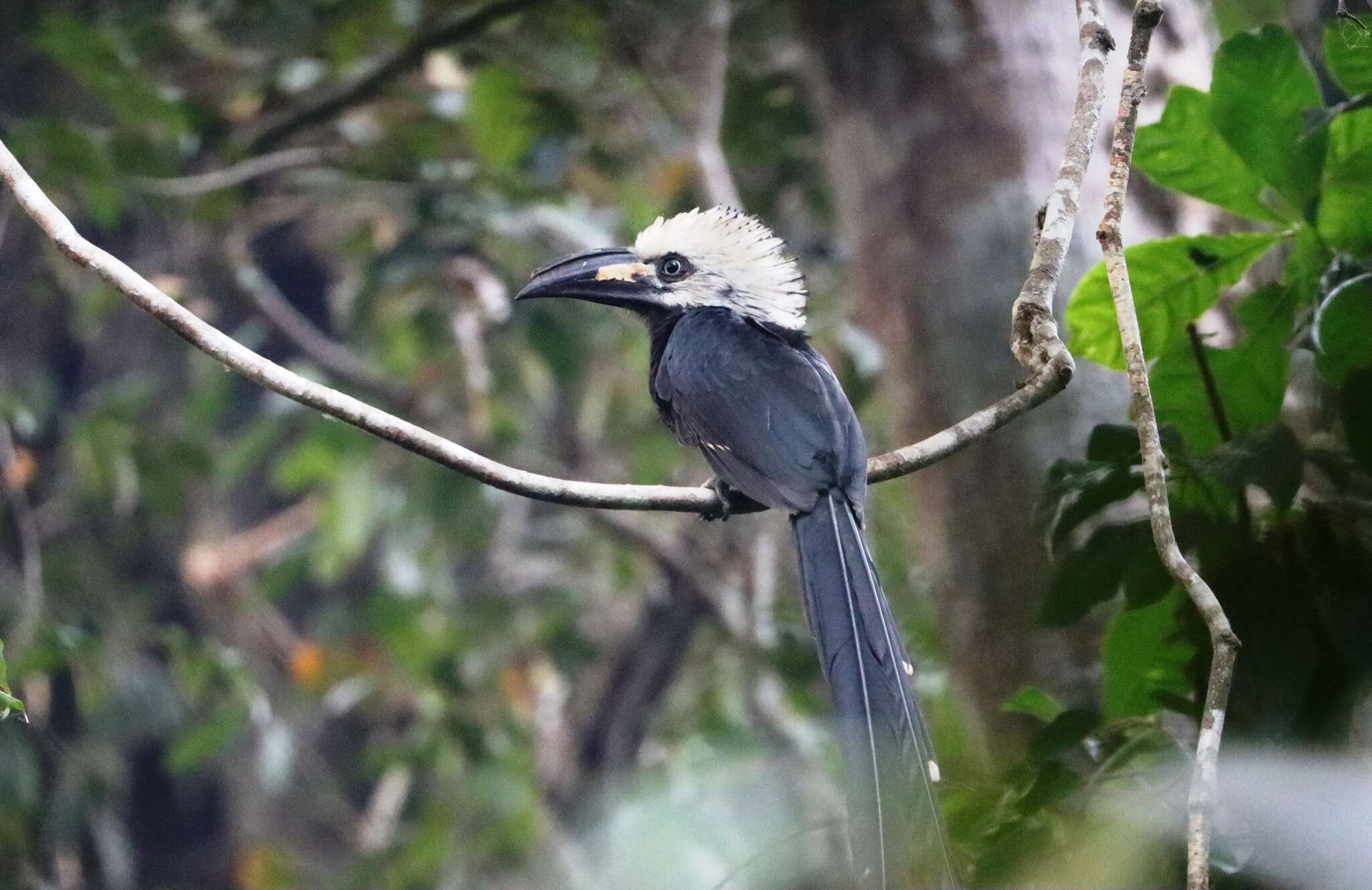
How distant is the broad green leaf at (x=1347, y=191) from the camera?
1.70 metres

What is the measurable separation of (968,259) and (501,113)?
148 cm

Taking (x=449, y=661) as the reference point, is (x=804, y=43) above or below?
above

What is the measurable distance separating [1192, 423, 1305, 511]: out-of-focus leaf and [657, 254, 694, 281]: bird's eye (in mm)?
1239

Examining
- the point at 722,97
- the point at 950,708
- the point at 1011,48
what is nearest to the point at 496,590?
the point at 722,97

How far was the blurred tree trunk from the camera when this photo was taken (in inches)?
98.0

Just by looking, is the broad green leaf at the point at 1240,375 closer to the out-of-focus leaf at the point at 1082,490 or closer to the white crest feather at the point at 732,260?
the out-of-focus leaf at the point at 1082,490

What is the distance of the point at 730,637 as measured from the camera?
4074mm

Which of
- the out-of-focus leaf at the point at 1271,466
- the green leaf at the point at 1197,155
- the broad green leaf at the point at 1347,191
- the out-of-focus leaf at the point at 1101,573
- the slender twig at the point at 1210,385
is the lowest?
the out-of-focus leaf at the point at 1101,573

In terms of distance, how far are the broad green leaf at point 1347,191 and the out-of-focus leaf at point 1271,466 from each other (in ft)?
1.05

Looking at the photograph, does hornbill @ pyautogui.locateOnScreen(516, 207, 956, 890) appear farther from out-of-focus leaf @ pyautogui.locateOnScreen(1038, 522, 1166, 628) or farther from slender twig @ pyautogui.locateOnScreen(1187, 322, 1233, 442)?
slender twig @ pyautogui.locateOnScreen(1187, 322, 1233, 442)

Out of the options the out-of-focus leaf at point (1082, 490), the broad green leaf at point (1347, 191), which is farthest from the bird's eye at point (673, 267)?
the broad green leaf at point (1347, 191)

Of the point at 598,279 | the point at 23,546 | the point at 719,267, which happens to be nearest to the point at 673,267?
the point at 719,267

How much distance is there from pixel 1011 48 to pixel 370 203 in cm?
251

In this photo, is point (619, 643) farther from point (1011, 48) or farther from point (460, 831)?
point (1011, 48)
